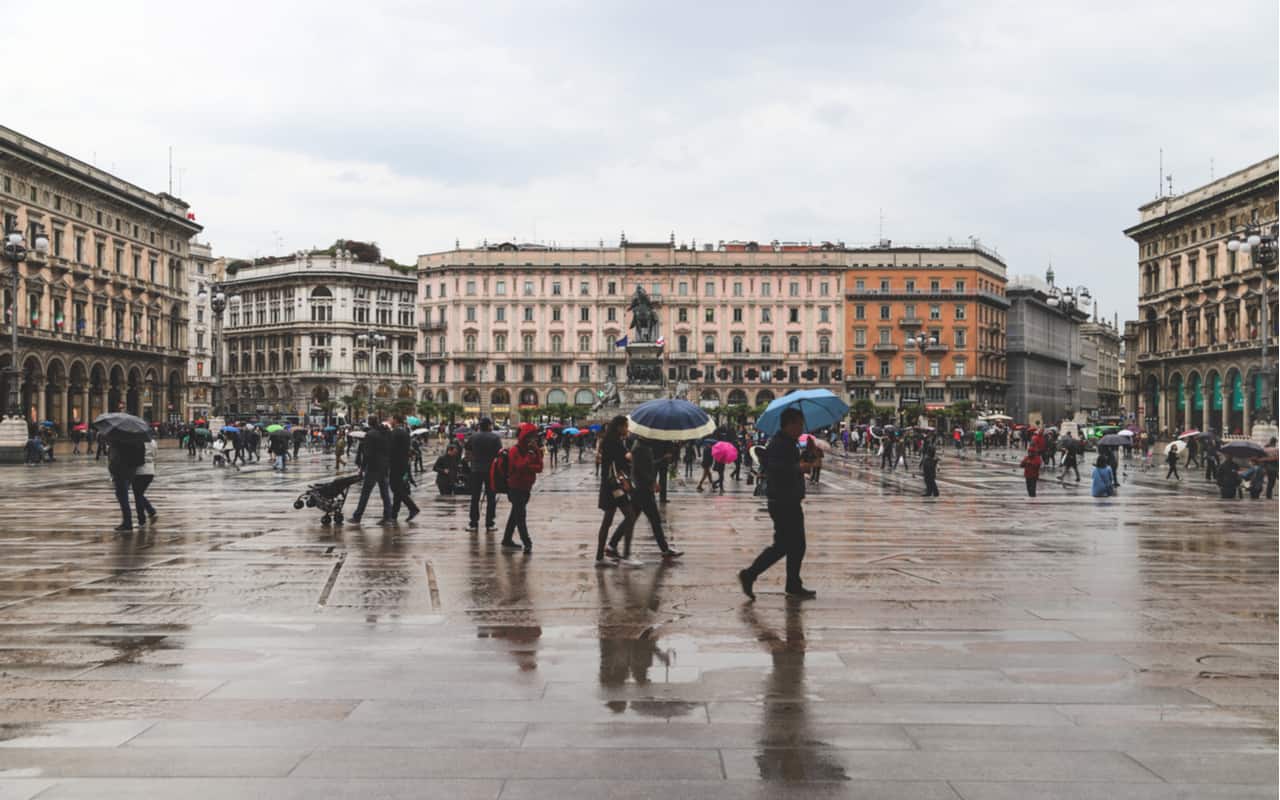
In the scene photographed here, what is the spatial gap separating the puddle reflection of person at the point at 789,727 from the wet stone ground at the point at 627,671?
1.0 inches

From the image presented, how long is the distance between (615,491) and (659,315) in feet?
329

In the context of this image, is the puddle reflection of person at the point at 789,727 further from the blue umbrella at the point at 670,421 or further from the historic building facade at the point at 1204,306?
the historic building facade at the point at 1204,306

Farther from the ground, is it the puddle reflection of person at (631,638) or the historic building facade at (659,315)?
the historic building facade at (659,315)

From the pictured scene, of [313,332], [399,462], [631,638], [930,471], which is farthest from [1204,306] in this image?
[313,332]

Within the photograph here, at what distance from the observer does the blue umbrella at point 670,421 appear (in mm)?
18094

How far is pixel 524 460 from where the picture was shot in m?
14.1

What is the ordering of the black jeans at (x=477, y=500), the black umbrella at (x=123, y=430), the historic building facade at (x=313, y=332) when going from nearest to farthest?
the black umbrella at (x=123, y=430)
the black jeans at (x=477, y=500)
the historic building facade at (x=313, y=332)

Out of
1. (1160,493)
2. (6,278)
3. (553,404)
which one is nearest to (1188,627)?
(1160,493)

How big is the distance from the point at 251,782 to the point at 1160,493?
87.1 ft

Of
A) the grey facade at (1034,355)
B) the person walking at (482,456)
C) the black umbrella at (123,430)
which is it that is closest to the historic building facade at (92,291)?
the black umbrella at (123,430)

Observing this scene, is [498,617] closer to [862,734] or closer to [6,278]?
[862,734]

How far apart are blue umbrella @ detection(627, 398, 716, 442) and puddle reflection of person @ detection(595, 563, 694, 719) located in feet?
19.1

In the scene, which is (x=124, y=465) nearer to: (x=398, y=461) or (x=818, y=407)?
(x=398, y=461)

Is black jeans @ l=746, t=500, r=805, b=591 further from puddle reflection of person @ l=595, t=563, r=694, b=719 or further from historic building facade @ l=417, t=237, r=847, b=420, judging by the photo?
historic building facade @ l=417, t=237, r=847, b=420
